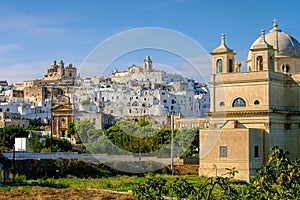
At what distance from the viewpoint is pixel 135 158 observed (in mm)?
32938

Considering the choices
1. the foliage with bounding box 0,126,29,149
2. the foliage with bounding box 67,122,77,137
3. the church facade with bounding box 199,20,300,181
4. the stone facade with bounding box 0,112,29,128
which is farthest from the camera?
the stone facade with bounding box 0,112,29,128

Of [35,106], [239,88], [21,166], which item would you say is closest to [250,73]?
[239,88]

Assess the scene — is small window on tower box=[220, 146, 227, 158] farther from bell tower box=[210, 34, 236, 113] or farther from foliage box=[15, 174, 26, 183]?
foliage box=[15, 174, 26, 183]

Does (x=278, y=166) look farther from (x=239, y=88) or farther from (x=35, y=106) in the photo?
(x=35, y=106)

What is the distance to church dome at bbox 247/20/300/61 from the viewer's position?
2975 cm

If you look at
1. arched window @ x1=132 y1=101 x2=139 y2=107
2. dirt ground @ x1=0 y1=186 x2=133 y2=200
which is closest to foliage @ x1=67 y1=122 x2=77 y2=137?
arched window @ x1=132 y1=101 x2=139 y2=107

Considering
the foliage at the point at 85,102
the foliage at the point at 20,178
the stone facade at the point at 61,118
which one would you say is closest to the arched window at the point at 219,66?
the foliage at the point at 20,178

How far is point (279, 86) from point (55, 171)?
1087 cm

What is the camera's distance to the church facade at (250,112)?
86.4 ft

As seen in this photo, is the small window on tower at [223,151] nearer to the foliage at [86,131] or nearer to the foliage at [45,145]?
the foliage at [45,145]

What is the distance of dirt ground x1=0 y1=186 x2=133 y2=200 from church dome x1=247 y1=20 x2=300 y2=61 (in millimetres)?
12092

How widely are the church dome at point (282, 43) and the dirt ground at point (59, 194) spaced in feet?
39.7

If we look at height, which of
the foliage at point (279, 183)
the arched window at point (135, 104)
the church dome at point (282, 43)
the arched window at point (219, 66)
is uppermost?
the church dome at point (282, 43)

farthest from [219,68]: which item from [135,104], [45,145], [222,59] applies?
[135,104]
